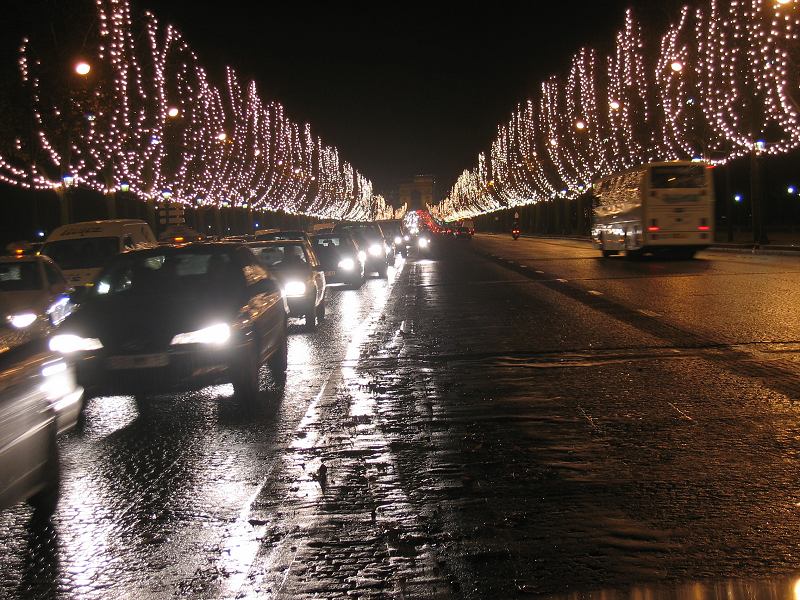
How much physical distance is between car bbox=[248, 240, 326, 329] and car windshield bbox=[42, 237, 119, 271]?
4402mm

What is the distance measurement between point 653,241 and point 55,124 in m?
22.5

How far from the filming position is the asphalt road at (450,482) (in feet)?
16.2

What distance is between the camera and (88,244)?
2164 centimetres

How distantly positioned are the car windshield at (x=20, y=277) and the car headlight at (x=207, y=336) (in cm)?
576

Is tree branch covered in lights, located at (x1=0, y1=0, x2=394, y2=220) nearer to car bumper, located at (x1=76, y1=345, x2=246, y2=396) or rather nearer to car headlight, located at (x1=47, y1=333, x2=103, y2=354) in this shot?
car headlight, located at (x1=47, y1=333, x2=103, y2=354)

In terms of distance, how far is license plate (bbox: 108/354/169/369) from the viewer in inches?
351

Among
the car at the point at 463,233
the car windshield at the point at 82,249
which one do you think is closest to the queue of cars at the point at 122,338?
the car windshield at the point at 82,249

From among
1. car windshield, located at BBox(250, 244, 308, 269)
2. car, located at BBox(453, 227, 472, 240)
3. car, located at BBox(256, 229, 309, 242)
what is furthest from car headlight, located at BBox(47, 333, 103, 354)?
car, located at BBox(453, 227, 472, 240)

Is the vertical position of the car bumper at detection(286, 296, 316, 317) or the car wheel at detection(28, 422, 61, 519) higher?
the car wheel at detection(28, 422, 61, 519)

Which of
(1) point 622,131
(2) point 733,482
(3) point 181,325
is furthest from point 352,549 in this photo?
(1) point 622,131

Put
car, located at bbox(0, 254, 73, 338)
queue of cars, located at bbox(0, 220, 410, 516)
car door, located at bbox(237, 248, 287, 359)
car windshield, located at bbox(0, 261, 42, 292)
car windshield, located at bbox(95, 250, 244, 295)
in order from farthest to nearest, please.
Result: car windshield, located at bbox(0, 261, 42, 292), car, located at bbox(0, 254, 73, 338), car windshield, located at bbox(95, 250, 244, 295), car door, located at bbox(237, 248, 287, 359), queue of cars, located at bbox(0, 220, 410, 516)

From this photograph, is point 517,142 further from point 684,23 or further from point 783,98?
point 783,98

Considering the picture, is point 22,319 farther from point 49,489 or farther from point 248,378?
point 49,489

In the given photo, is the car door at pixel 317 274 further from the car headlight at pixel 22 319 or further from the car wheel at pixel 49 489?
the car wheel at pixel 49 489
